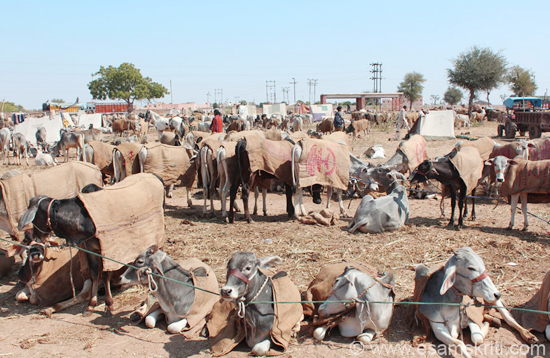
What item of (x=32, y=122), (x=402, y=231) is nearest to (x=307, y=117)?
(x=32, y=122)

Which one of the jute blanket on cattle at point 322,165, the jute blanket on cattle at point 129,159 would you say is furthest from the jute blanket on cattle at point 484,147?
the jute blanket on cattle at point 129,159

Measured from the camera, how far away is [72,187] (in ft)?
27.9

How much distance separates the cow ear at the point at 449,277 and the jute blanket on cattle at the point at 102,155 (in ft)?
31.4

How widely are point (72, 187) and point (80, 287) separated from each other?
2.51 metres

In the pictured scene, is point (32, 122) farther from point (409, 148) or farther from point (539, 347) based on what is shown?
point (539, 347)

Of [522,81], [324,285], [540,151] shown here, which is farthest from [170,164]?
[522,81]

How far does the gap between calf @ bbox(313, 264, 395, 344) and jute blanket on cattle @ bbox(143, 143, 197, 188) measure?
6.82 metres

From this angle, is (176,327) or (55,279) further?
(55,279)

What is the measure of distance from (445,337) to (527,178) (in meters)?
5.16

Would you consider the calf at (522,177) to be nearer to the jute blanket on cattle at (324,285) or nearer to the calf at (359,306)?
the jute blanket on cattle at (324,285)

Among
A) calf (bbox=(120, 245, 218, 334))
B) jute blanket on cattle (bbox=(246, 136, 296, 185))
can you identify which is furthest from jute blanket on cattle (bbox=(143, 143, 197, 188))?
calf (bbox=(120, 245, 218, 334))

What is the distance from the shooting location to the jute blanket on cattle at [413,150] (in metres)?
11.2

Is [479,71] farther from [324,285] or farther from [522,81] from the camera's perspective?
[324,285]

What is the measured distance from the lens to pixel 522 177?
27.9ft
